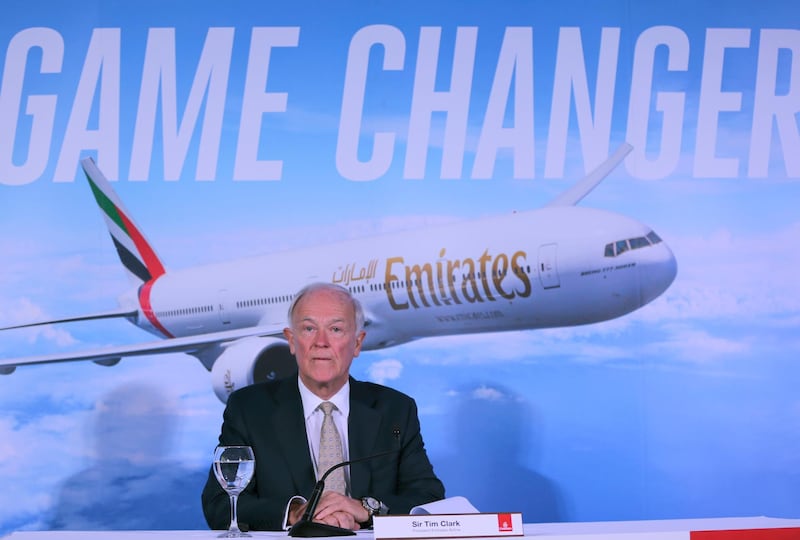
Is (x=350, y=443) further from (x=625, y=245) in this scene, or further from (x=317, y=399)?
(x=625, y=245)

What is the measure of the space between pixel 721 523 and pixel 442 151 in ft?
9.78

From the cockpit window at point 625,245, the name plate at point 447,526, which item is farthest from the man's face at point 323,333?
the cockpit window at point 625,245

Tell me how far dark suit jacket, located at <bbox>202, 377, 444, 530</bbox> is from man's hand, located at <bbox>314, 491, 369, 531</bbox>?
0.90 ft

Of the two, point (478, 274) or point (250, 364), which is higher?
point (478, 274)

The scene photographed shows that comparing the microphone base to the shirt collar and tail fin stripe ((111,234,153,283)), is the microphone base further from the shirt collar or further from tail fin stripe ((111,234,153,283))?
tail fin stripe ((111,234,153,283))

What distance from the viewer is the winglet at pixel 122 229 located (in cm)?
481

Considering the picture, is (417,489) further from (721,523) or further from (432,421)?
(432,421)

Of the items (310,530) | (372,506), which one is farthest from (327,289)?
(310,530)

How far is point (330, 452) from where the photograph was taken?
2.83 m

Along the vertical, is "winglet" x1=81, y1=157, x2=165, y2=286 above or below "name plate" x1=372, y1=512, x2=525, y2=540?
above

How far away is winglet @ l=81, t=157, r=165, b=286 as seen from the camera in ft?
15.8

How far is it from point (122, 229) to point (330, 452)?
2351mm

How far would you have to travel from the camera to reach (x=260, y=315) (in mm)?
5062

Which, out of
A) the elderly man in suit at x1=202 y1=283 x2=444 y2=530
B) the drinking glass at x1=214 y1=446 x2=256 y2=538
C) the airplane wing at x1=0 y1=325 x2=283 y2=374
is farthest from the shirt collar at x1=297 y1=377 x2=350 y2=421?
the airplane wing at x1=0 y1=325 x2=283 y2=374
